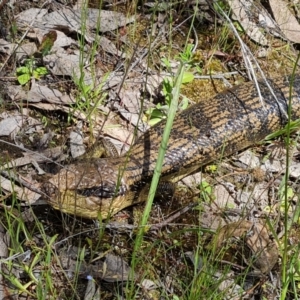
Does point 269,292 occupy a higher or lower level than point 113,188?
lower

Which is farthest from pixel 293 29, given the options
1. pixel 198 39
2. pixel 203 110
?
pixel 203 110

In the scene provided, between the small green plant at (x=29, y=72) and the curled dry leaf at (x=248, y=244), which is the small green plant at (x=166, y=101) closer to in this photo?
the small green plant at (x=29, y=72)

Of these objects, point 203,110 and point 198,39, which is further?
point 198,39

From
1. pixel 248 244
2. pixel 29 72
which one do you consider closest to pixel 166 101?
pixel 29 72

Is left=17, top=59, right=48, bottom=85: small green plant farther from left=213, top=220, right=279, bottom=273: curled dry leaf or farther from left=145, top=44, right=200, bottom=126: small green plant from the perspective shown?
left=213, top=220, right=279, bottom=273: curled dry leaf

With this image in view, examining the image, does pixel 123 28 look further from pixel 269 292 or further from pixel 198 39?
pixel 269 292

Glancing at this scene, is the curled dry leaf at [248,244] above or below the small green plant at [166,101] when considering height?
below

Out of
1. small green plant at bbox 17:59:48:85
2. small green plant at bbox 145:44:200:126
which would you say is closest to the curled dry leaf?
small green plant at bbox 145:44:200:126

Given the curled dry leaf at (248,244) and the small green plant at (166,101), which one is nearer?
the curled dry leaf at (248,244)

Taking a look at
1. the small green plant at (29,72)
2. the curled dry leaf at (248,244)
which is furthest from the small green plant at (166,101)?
the curled dry leaf at (248,244)
